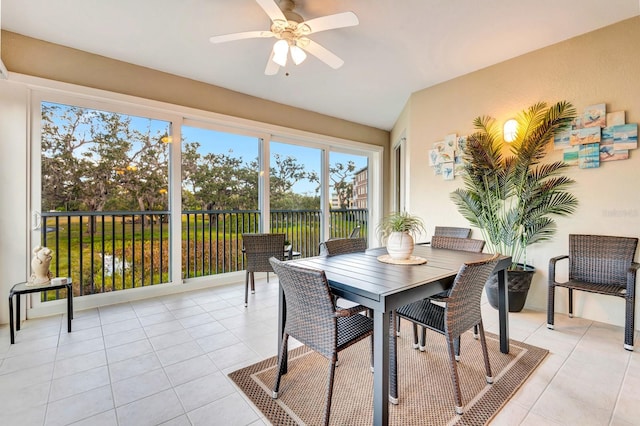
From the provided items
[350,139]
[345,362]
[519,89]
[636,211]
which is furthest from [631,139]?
[350,139]

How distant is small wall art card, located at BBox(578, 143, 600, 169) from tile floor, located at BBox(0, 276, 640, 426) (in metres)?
1.54

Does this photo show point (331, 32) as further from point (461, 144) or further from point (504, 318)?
point (504, 318)

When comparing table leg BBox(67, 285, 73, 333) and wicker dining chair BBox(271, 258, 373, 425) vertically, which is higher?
wicker dining chair BBox(271, 258, 373, 425)

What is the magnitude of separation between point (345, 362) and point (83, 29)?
12.3ft

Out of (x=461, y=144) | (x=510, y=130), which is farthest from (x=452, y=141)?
(x=510, y=130)

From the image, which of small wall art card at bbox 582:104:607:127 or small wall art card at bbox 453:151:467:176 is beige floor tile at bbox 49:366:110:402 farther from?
small wall art card at bbox 582:104:607:127

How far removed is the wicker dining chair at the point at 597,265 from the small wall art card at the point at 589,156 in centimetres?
69

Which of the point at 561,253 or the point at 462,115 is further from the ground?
the point at 462,115

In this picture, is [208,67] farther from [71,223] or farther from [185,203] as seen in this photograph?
[71,223]

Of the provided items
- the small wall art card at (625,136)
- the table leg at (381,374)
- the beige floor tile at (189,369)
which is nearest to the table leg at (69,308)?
the beige floor tile at (189,369)

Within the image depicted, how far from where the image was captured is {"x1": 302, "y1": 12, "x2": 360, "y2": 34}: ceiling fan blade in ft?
6.63

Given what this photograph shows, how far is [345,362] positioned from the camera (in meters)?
2.14

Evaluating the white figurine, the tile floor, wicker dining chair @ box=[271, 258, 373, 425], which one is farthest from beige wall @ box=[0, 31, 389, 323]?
wicker dining chair @ box=[271, 258, 373, 425]

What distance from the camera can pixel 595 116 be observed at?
2.79m
